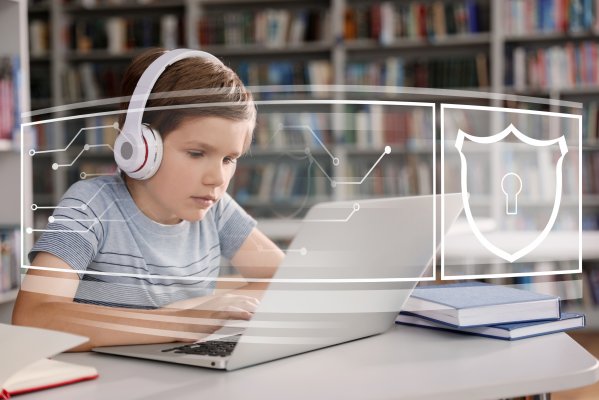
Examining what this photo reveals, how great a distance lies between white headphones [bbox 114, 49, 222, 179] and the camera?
2.88 feet

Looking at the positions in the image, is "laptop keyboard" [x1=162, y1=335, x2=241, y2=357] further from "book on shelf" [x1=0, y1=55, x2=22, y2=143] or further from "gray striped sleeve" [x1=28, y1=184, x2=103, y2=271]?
"book on shelf" [x1=0, y1=55, x2=22, y2=143]

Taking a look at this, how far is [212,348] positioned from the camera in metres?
0.80

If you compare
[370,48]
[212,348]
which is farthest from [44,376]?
[370,48]

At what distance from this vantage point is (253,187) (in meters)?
1.76

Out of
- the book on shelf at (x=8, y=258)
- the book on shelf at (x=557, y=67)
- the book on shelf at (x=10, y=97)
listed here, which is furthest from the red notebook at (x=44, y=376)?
the book on shelf at (x=557, y=67)

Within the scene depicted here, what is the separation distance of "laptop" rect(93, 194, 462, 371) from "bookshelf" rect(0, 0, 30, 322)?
1.43 metres

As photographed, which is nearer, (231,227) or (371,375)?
(371,375)

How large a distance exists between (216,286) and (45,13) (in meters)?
3.33

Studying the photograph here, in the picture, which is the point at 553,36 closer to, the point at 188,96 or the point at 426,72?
the point at 426,72

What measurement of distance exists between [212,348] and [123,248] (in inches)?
11.2

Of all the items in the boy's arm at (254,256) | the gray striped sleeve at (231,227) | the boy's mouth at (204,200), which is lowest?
the boy's arm at (254,256)

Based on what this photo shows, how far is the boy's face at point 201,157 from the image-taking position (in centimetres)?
88

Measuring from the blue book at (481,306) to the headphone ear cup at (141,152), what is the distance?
402mm

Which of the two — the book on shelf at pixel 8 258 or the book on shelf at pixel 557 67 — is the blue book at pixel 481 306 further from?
the book on shelf at pixel 557 67
